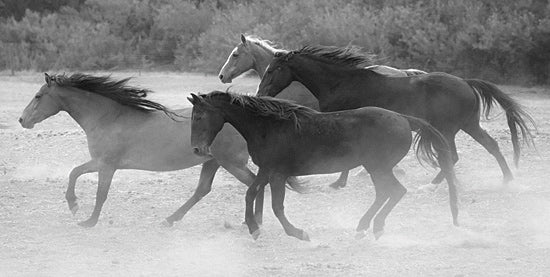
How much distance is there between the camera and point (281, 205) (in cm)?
877

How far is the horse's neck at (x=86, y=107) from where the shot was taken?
399 inches

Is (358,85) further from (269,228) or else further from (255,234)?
(255,234)

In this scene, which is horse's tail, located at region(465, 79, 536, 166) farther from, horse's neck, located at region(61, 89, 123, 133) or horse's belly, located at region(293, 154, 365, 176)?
horse's neck, located at region(61, 89, 123, 133)

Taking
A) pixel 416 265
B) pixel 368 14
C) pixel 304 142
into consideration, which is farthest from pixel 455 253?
pixel 368 14

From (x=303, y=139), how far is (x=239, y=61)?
4472 millimetres

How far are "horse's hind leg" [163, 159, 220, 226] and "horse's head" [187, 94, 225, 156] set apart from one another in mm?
1106

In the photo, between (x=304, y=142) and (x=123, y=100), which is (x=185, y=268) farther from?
(x=123, y=100)

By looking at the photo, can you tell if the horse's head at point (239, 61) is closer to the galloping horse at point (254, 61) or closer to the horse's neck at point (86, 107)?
the galloping horse at point (254, 61)

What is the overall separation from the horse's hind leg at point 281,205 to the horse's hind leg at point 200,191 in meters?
1.26

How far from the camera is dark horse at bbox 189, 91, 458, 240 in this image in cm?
884

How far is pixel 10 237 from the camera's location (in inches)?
365

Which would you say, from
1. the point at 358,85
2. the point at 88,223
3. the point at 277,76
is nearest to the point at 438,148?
the point at 358,85

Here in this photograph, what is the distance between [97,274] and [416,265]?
7.02ft

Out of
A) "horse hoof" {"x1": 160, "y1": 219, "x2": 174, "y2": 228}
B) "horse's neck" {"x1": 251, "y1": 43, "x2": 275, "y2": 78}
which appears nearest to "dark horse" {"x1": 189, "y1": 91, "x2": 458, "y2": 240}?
"horse hoof" {"x1": 160, "y1": 219, "x2": 174, "y2": 228}
